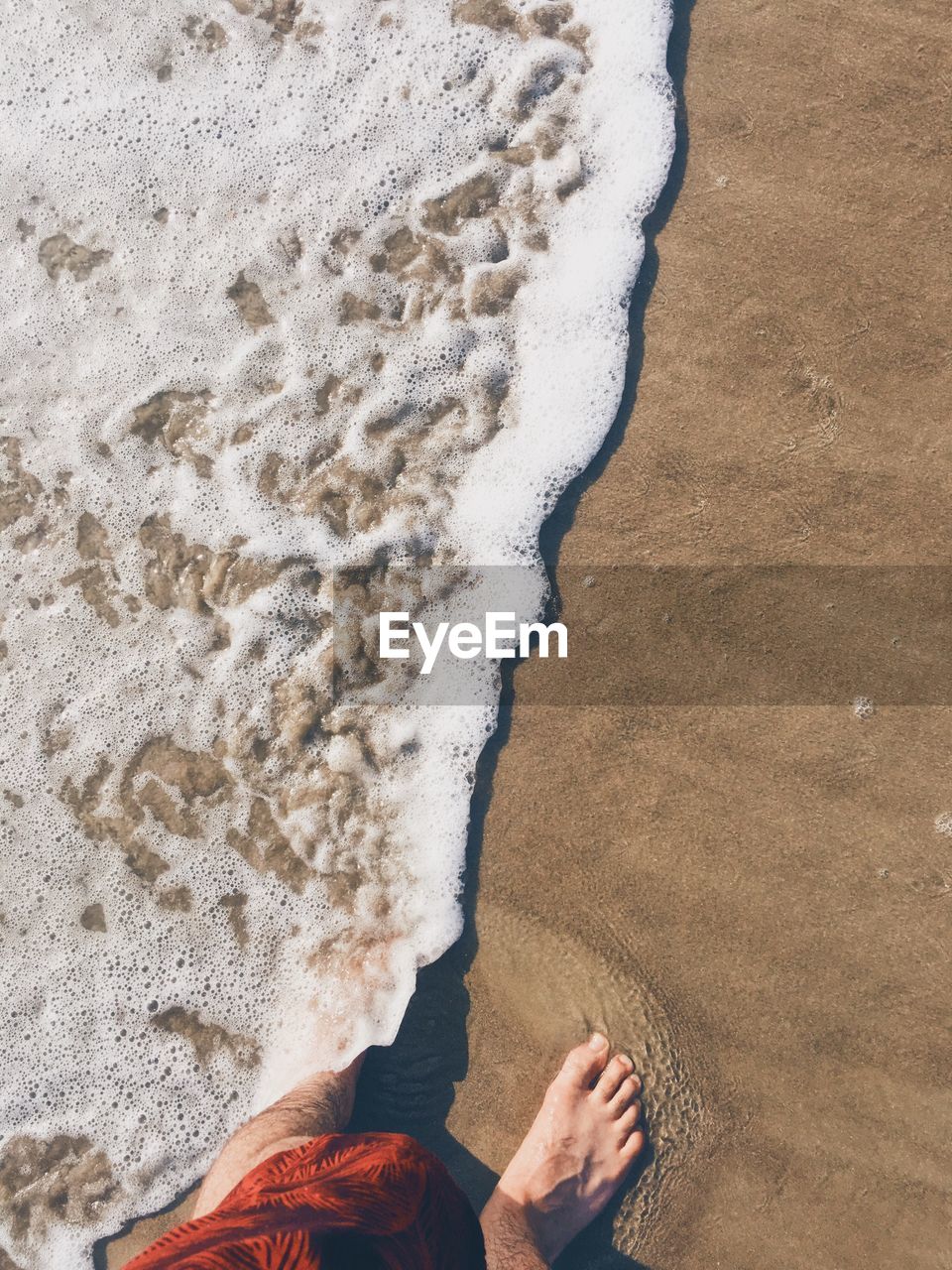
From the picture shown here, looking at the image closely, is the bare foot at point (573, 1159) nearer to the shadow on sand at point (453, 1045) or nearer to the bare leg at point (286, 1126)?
the shadow on sand at point (453, 1045)

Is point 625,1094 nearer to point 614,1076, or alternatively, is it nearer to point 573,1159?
point 614,1076

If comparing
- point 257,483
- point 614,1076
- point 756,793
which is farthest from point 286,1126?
point 257,483

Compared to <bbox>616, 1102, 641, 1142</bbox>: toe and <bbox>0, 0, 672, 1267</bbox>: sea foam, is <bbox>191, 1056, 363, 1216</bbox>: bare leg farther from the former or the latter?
<bbox>616, 1102, 641, 1142</bbox>: toe

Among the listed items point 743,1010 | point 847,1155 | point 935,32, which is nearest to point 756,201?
point 935,32

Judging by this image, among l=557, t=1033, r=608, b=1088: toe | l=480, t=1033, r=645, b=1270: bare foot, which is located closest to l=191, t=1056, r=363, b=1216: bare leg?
l=480, t=1033, r=645, b=1270: bare foot

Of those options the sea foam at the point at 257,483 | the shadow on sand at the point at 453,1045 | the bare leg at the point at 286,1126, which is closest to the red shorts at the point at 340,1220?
the bare leg at the point at 286,1126

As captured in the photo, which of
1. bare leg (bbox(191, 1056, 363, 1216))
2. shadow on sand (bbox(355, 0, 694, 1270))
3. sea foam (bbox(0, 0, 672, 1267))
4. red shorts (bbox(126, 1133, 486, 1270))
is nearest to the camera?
red shorts (bbox(126, 1133, 486, 1270))

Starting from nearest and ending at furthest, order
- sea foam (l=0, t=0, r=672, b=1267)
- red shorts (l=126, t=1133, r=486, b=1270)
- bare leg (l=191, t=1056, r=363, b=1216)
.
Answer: red shorts (l=126, t=1133, r=486, b=1270) → bare leg (l=191, t=1056, r=363, b=1216) → sea foam (l=0, t=0, r=672, b=1267)
